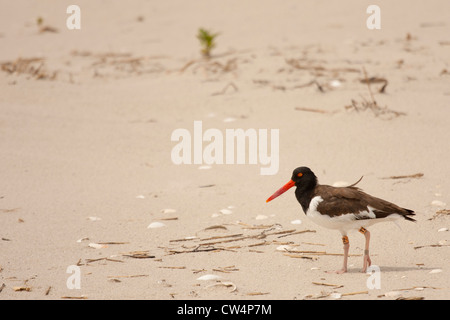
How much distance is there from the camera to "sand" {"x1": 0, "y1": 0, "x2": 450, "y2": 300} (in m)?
4.94

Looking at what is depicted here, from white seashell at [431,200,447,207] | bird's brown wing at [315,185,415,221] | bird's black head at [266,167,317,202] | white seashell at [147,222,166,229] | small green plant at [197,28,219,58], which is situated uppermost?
small green plant at [197,28,219,58]

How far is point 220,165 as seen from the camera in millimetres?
7617

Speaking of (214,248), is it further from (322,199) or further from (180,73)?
(180,73)

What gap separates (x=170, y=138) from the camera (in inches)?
328

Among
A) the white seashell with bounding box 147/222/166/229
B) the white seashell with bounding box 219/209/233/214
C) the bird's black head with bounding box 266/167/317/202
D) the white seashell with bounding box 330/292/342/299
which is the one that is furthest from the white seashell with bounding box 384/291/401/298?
the white seashell with bounding box 147/222/166/229

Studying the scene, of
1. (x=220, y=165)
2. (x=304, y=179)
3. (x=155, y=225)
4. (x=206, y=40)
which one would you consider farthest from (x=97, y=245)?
(x=206, y=40)

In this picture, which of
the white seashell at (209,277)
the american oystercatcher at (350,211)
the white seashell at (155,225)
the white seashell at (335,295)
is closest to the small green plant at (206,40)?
the white seashell at (155,225)

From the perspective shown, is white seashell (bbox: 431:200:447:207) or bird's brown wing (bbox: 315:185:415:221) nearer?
bird's brown wing (bbox: 315:185:415:221)

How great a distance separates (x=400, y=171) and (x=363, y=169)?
418 millimetres

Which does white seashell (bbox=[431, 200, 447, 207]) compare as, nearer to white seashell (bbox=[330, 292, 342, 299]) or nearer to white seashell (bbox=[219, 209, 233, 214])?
white seashell (bbox=[219, 209, 233, 214])

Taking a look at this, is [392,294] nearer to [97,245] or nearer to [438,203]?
[438,203]

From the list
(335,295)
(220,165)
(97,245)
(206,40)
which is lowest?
(335,295)

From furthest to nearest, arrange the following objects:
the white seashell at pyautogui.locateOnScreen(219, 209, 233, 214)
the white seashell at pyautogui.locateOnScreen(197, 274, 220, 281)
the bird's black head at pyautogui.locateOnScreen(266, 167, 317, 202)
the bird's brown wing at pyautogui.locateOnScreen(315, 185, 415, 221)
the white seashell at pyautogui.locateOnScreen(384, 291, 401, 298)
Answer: the white seashell at pyautogui.locateOnScreen(219, 209, 233, 214) → the bird's black head at pyautogui.locateOnScreen(266, 167, 317, 202) → the bird's brown wing at pyautogui.locateOnScreen(315, 185, 415, 221) → the white seashell at pyautogui.locateOnScreen(197, 274, 220, 281) → the white seashell at pyautogui.locateOnScreen(384, 291, 401, 298)
